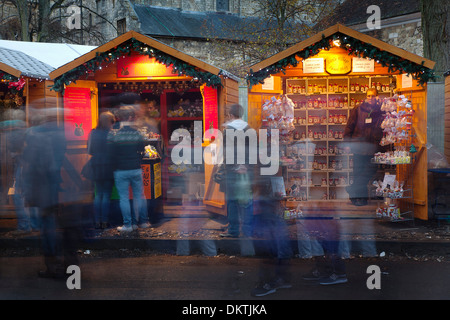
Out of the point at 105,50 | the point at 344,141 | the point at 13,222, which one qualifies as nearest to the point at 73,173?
the point at 105,50

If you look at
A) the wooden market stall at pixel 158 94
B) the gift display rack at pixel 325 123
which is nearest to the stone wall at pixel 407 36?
the gift display rack at pixel 325 123

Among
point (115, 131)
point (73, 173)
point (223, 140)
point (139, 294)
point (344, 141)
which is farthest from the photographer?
point (344, 141)

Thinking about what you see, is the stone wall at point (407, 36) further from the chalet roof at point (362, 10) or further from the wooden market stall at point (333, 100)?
the wooden market stall at point (333, 100)

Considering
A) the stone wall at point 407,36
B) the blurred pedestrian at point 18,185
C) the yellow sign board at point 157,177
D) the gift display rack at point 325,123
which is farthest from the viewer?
the stone wall at point 407,36

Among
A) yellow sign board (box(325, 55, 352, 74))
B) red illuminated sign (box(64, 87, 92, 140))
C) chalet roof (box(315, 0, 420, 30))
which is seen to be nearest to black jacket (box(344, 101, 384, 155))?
yellow sign board (box(325, 55, 352, 74))

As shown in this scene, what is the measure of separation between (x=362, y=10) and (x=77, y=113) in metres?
21.5

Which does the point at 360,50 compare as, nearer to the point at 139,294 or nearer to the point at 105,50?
the point at 105,50

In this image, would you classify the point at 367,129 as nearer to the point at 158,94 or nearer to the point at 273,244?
the point at 158,94

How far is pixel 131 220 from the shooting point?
844 cm

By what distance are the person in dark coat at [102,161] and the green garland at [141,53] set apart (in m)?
1.12

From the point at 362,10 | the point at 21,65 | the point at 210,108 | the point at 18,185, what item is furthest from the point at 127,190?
the point at 362,10

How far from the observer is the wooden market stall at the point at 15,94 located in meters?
9.26

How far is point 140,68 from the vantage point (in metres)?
9.69

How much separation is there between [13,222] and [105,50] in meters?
3.72
